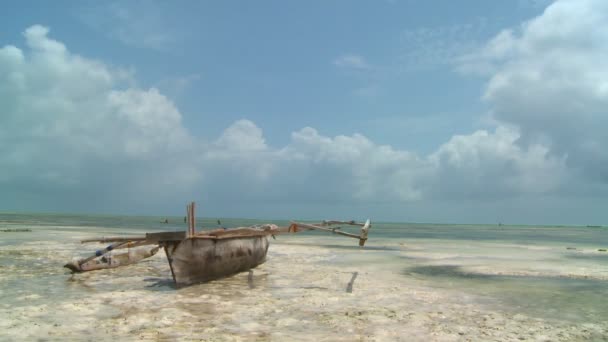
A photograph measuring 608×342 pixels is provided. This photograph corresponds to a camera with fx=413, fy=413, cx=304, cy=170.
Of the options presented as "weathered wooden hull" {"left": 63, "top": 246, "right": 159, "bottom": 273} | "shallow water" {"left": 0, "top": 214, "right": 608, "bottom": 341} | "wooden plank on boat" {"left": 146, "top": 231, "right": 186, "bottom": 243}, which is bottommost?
"shallow water" {"left": 0, "top": 214, "right": 608, "bottom": 341}

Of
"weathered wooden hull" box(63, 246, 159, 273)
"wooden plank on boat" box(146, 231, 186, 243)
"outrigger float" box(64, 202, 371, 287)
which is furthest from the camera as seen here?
"weathered wooden hull" box(63, 246, 159, 273)

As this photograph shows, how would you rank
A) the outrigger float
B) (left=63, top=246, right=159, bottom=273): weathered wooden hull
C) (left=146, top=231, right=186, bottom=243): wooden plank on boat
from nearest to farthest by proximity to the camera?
(left=146, top=231, right=186, bottom=243): wooden plank on boat < the outrigger float < (left=63, top=246, right=159, bottom=273): weathered wooden hull

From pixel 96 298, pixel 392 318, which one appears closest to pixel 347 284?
pixel 392 318

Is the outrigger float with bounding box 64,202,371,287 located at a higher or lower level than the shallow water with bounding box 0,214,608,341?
higher

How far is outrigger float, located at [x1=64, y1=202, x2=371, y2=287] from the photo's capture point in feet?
38.4

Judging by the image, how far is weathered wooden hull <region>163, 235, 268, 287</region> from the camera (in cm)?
1173

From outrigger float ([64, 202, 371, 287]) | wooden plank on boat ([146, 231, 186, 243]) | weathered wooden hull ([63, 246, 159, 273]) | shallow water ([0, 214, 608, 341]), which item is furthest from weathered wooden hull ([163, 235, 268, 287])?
weathered wooden hull ([63, 246, 159, 273])

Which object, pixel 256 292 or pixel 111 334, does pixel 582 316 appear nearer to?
pixel 256 292

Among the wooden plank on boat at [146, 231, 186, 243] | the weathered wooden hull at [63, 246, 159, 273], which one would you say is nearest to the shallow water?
the weathered wooden hull at [63, 246, 159, 273]

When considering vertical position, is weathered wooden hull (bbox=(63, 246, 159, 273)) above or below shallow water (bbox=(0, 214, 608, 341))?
above

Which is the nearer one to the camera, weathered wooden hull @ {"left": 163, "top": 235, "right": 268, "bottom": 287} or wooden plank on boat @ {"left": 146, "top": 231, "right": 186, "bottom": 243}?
wooden plank on boat @ {"left": 146, "top": 231, "right": 186, "bottom": 243}

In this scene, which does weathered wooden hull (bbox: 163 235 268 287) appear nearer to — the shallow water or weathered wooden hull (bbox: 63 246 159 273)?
the shallow water

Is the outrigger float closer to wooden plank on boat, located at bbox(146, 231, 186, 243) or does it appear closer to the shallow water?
wooden plank on boat, located at bbox(146, 231, 186, 243)

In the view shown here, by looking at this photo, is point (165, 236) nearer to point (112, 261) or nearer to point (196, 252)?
point (196, 252)
